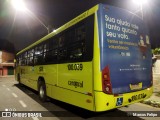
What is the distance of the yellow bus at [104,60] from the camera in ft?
17.6

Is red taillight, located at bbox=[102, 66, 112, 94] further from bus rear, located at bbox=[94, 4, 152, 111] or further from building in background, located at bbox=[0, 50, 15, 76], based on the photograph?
building in background, located at bbox=[0, 50, 15, 76]

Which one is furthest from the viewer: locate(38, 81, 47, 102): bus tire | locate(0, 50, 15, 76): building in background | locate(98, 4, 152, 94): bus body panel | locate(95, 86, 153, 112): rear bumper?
locate(0, 50, 15, 76): building in background

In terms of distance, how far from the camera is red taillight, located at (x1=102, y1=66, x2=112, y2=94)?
5273 millimetres

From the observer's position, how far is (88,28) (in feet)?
18.8

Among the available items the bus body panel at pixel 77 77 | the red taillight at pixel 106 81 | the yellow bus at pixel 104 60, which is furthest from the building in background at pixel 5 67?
the red taillight at pixel 106 81

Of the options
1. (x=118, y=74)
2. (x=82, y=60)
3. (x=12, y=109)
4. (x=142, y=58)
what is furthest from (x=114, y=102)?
(x=12, y=109)

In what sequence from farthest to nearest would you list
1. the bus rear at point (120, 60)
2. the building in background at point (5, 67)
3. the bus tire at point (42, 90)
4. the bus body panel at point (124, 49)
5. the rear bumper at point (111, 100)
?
the building in background at point (5, 67), the bus tire at point (42, 90), the bus body panel at point (124, 49), the bus rear at point (120, 60), the rear bumper at point (111, 100)

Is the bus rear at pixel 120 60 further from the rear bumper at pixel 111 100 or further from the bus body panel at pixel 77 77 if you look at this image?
the bus body panel at pixel 77 77

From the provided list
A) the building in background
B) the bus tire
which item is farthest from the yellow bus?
the building in background

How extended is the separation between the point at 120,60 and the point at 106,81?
2.77ft

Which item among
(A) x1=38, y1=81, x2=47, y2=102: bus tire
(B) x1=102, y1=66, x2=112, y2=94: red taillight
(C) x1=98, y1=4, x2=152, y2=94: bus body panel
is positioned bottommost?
(A) x1=38, y1=81, x2=47, y2=102: bus tire

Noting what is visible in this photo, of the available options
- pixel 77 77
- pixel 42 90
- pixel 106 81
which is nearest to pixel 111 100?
pixel 106 81

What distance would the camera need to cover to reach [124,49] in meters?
5.91

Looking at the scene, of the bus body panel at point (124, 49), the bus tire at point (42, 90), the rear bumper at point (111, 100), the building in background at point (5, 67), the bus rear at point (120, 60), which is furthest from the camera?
the building in background at point (5, 67)
